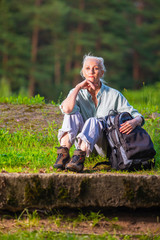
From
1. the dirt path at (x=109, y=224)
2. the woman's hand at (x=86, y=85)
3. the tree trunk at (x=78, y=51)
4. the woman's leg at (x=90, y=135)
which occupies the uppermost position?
the tree trunk at (x=78, y=51)

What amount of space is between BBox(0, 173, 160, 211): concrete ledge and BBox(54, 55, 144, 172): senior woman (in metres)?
0.27

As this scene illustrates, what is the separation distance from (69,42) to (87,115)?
68.5ft

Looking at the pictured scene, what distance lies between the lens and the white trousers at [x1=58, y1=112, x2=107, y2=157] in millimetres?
3428

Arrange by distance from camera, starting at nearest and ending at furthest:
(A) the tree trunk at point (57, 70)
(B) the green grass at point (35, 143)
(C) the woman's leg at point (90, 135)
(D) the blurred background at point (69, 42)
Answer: (C) the woman's leg at point (90, 135) < (B) the green grass at point (35, 143) < (D) the blurred background at point (69, 42) < (A) the tree trunk at point (57, 70)

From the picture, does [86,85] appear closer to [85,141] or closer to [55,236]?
[85,141]

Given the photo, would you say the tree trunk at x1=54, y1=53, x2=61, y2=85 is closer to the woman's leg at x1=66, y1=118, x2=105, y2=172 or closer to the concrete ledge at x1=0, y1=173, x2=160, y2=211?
the woman's leg at x1=66, y1=118, x2=105, y2=172

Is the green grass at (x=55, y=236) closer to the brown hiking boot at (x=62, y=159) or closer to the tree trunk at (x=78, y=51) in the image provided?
the brown hiking boot at (x=62, y=159)

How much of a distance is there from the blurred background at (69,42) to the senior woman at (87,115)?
17306mm

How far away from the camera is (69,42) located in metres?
24.1

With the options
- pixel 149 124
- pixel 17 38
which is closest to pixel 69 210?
pixel 149 124

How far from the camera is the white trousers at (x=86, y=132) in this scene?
3428mm

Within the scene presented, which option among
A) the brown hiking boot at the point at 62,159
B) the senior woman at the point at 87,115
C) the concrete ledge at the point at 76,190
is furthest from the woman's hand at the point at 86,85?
the concrete ledge at the point at 76,190

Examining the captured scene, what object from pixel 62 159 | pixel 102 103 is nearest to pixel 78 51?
pixel 102 103

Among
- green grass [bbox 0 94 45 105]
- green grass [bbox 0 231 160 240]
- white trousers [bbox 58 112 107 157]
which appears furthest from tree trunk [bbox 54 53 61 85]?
green grass [bbox 0 231 160 240]
